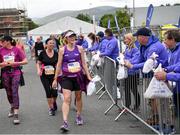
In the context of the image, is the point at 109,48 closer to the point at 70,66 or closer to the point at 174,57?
the point at 70,66

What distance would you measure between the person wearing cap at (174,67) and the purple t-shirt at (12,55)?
3.58 m

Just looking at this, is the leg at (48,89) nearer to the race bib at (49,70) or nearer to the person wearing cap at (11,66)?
the race bib at (49,70)

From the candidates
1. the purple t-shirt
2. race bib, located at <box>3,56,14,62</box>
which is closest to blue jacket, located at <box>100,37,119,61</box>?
the purple t-shirt

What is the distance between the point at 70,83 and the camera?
856 centimetres

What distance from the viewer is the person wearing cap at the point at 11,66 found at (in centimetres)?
939

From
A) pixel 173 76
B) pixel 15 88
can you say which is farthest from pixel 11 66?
pixel 173 76

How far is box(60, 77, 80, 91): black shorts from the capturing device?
852cm

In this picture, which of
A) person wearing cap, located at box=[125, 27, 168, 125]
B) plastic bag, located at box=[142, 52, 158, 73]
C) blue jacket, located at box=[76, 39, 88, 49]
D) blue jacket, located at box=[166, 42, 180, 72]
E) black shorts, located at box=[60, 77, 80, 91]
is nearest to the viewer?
blue jacket, located at box=[166, 42, 180, 72]

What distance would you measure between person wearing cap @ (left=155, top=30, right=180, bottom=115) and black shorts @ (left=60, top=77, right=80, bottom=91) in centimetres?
210

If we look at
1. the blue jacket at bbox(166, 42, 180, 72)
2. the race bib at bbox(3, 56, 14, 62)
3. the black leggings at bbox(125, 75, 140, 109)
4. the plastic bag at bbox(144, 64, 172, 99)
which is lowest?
the black leggings at bbox(125, 75, 140, 109)

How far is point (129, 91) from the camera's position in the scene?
938 centimetres

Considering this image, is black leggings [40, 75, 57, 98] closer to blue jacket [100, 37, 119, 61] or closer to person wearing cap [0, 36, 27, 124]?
person wearing cap [0, 36, 27, 124]

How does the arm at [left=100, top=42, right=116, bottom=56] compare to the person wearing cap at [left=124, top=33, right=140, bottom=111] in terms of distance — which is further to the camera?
the arm at [left=100, top=42, right=116, bottom=56]

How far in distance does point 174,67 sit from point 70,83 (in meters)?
2.47
